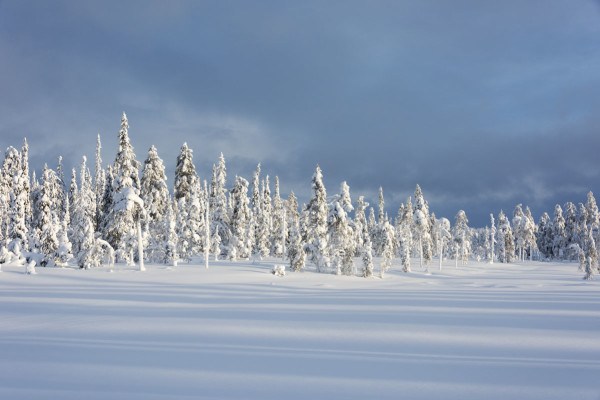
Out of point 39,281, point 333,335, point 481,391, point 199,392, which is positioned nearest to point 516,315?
point 333,335

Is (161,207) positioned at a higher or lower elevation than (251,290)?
higher

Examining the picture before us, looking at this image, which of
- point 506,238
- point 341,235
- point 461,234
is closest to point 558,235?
point 506,238

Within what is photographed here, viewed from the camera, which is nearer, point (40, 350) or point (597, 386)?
point (597, 386)

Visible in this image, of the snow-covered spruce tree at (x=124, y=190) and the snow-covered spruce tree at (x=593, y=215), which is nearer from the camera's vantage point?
the snow-covered spruce tree at (x=124, y=190)

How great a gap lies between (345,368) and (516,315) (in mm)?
10999

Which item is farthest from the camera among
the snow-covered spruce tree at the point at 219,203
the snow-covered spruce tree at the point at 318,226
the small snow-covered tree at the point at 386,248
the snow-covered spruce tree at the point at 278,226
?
the snow-covered spruce tree at the point at 278,226

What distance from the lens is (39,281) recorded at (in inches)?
1097

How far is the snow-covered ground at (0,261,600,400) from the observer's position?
25.3ft

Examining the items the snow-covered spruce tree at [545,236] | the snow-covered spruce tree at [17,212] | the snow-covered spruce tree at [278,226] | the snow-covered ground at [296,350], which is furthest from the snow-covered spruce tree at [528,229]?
the snow-covered spruce tree at [17,212]

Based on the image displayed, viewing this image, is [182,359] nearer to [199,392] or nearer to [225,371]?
[225,371]

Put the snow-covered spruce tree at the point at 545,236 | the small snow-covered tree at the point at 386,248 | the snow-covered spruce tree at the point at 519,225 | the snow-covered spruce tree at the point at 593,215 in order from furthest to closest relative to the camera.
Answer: the snow-covered spruce tree at the point at 545,236
the snow-covered spruce tree at the point at 519,225
the snow-covered spruce tree at the point at 593,215
the small snow-covered tree at the point at 386,248

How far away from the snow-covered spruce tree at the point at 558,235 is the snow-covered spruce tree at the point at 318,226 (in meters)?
84.5

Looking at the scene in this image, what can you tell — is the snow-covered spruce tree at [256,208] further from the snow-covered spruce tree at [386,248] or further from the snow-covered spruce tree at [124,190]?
the snow-covered spruce tree at [124,190]

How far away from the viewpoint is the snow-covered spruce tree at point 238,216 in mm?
60125
